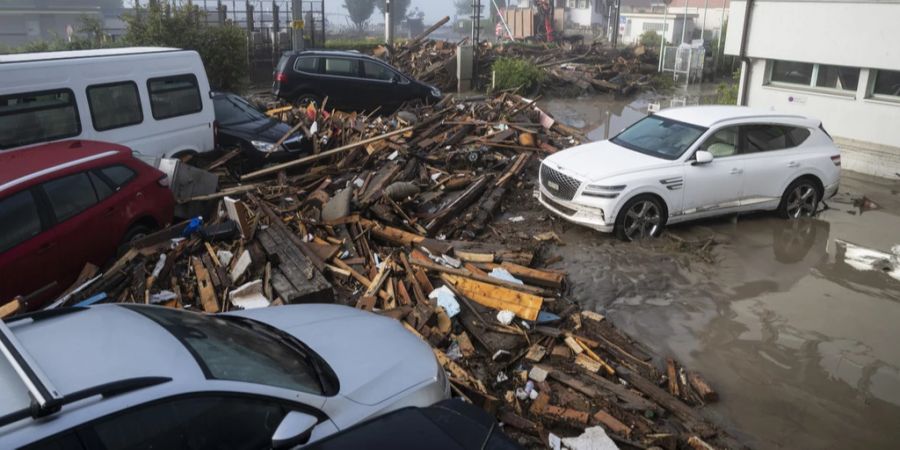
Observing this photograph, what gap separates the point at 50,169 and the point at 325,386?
507cm

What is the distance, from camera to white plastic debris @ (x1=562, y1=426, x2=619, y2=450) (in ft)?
17.0

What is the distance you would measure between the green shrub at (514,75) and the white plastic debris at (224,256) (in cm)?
1962

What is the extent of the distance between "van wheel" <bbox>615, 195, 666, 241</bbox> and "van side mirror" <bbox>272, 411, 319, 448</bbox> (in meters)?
7.05

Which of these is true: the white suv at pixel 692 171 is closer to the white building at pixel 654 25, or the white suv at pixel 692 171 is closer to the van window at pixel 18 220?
the van window at pixel 18 220

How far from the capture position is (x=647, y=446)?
5.30m

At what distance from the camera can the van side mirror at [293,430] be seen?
3285mm

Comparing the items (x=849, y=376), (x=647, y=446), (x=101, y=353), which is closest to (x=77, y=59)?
(x=101, y=353)

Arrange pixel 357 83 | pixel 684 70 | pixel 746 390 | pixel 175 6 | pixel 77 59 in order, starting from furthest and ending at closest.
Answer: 1. pixel 684 70
2. pixel 175 6
3. pixel 357 83
4. pixel 77 59
5. pixel 746 390

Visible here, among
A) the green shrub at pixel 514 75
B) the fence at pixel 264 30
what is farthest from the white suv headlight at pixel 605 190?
the fence at pixel 264 30

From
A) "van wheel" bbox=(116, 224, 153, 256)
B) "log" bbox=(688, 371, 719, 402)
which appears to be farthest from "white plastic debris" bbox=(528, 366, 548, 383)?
"van wheel" bbox=(116, 224, 153, 256)

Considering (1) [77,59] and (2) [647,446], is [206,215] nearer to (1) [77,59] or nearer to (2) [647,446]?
(1) [77,59]

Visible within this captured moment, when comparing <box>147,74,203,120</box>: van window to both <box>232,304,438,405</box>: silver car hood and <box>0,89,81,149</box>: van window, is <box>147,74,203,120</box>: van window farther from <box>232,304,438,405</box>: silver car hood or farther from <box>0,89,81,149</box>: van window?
<box>232,304,438,405</box>: silver car hood

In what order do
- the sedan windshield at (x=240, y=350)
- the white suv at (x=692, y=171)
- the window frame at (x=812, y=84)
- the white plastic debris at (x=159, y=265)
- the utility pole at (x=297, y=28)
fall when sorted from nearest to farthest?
1. the sedan windshield at (x=240, y=350)
2. the white plastic debris at (x=159, y=265)
3. the white suv at (x=692, y=171)
4. the window frame at (x=812, y=84)
5. the utility pole at (x=297, y=28)

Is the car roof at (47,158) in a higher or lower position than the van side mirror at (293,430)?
higher
